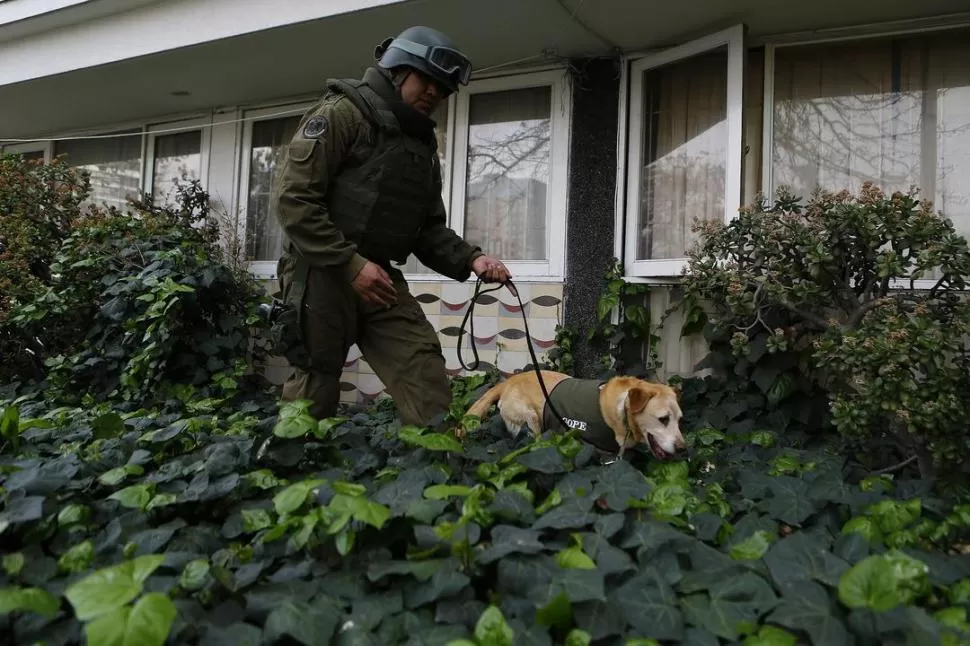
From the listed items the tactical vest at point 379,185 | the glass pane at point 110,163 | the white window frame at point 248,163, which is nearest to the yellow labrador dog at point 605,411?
the tactical vest at point 379,185

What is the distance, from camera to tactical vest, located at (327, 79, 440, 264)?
3035 millimetres

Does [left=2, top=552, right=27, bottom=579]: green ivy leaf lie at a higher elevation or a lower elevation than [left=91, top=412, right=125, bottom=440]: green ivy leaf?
lower

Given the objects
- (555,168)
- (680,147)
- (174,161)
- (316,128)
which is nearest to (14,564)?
(316,128)

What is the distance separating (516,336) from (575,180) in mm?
1272

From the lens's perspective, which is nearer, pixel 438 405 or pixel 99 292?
pixel 438 405

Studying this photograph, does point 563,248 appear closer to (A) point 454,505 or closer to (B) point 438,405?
(B) point 438,405

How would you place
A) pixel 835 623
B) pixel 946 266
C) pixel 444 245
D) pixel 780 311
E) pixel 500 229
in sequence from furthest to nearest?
1. pixel 500 229
2. pixel 780 311
3. pixel 444 245
4. pixel 946 266
5. pixel 835 623

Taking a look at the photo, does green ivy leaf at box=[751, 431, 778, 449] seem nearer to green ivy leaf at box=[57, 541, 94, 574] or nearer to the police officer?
the police officer

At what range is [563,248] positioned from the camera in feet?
17.0

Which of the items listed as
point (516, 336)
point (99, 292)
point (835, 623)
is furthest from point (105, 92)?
point (835, 623)

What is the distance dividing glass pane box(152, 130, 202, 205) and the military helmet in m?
4.67

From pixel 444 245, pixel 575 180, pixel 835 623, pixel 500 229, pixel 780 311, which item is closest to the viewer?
pixel 835 623

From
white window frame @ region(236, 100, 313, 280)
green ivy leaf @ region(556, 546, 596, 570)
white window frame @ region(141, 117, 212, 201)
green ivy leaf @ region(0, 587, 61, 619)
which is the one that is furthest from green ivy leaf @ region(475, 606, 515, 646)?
white window frame @ region(141, 117, 212, 201)

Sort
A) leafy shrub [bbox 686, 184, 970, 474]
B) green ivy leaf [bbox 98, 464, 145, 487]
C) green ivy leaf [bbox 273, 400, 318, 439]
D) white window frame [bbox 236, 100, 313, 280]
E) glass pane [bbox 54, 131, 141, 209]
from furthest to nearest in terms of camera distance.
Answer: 1. glass pane [bbox 54, 131, 141, 209]
2. white window frame [bbox 236, 100, 313, 280]
3. leafy shrub [bbox 686, 184, 970, 474]
4. green ivy leaf [bbox 273, 400, 318, 439]
5. green ivy leaf [bbox 98, 464, 145, 487]
